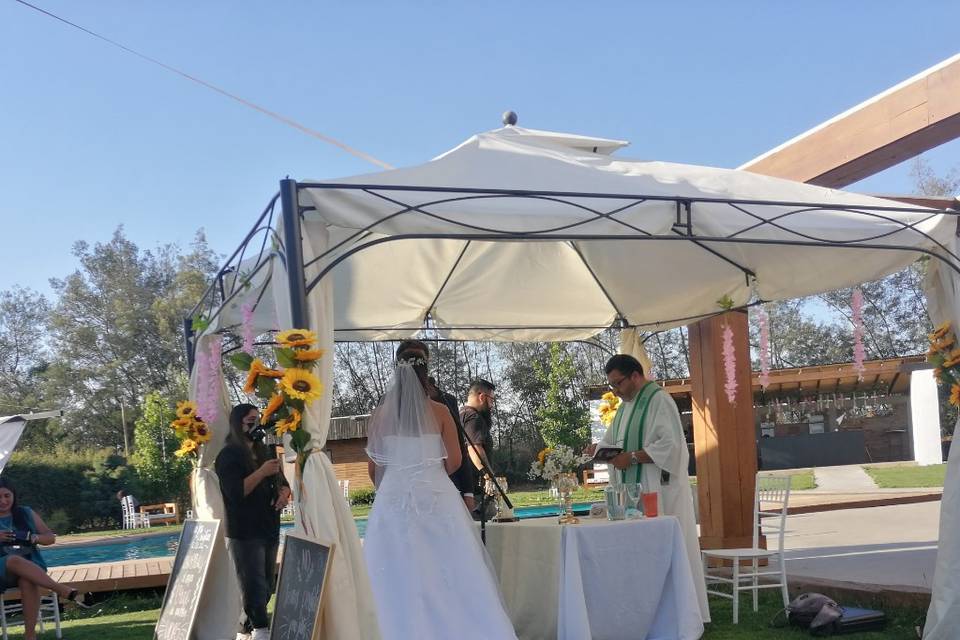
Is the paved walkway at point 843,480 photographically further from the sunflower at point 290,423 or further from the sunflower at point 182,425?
the sunflower at point 290,423

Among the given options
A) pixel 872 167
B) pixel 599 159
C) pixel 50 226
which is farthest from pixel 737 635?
pixel 50 226

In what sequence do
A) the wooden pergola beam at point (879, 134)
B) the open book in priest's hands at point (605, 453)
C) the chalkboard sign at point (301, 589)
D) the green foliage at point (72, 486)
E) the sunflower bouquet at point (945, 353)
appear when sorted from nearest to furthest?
the chalkboard sign at point (301, 589) < the sunflower bouquet at point (945, 353) < the open book in priest's hands at point (605, 453) < the wooden pergola beam at point (879, 134) < the green foliage at point (72, 486)

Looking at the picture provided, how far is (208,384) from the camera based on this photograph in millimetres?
6801

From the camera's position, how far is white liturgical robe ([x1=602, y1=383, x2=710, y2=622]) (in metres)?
6.40

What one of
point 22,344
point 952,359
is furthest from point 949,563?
point 22,344

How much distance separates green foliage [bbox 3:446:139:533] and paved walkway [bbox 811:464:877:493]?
57.1 ft

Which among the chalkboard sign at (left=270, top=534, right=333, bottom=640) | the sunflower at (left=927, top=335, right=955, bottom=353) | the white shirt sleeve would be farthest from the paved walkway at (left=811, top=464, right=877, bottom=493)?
the chalkboard sign at (left=270, top=534, right=333, bottom=640)

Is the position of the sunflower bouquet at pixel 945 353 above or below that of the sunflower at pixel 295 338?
below

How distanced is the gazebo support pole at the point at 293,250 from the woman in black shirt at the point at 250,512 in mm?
1738

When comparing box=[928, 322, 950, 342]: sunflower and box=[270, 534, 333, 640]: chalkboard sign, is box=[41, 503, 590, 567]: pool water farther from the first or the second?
box=[270, 534, 333, 640]: chalkboard sign

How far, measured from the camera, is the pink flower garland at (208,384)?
6762mm

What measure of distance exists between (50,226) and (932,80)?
4546 centimetres

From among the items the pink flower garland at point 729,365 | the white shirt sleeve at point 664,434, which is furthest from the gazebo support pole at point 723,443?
the white shirt sleeve at point 664,434

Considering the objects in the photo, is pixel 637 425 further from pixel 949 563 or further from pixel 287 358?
pixel 287 358
